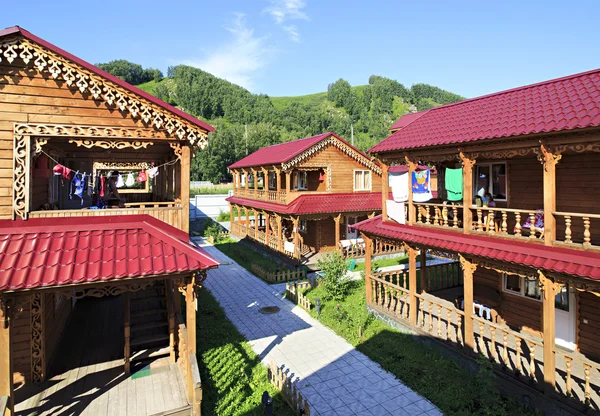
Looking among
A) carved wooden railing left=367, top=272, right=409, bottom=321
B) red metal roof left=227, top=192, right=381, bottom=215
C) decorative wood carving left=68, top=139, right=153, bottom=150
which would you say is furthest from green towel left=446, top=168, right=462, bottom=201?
red metal roof left=227, top=192, right=381, bottom=215

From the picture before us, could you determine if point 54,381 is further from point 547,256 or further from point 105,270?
point 547,256

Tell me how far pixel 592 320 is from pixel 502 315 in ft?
9.35

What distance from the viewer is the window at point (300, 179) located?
26984mm

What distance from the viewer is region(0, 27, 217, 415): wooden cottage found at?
7.29m

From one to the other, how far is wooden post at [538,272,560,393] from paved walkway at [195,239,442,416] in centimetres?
253

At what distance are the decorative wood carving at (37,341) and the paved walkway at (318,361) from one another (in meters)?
5.75

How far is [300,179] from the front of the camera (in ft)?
89.2

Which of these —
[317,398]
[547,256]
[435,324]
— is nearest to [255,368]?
[317,398]

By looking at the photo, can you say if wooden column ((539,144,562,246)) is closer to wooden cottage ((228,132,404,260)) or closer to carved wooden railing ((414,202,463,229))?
carved wooden railing ((414,202,463,229))

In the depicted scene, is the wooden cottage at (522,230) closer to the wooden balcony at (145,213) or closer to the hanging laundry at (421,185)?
the hanging laundry at (421,185)

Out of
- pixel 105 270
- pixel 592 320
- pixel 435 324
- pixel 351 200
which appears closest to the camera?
pixel 105 270

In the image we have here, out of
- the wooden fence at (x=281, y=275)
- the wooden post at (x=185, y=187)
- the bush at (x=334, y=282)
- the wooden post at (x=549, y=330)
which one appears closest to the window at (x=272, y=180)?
the wooden fence at (x=281, y=275)

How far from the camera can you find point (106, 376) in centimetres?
919

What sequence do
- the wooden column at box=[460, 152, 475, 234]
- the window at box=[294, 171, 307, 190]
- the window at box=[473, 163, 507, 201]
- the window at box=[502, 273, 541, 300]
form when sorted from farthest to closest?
1. the window at box=[294, 171, 307, 190]
2. the window at box=[473, 163, 507, 201]
3. the window at box=[502, 273, 541, 300]
4. the wooden column at box=[460, 152, 475, 234]
